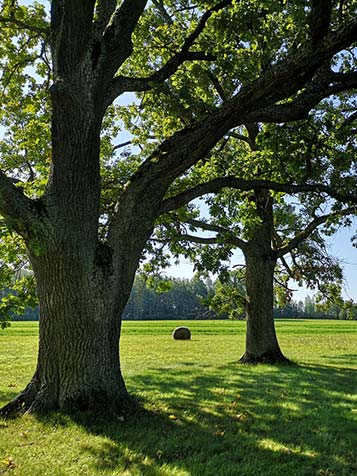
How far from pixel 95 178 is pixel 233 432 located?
465cm

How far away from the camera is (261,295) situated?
15.5 m

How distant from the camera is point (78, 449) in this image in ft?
16.2

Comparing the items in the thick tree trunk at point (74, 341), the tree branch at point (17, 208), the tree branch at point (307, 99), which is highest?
the tree branch at point (307, 99)

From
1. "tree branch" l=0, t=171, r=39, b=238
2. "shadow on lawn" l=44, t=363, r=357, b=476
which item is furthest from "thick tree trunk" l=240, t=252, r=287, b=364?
"tree branch" l=0, t=171, r=39, b=238

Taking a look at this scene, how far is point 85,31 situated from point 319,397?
8490mm

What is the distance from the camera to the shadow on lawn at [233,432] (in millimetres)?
Answer: 4512

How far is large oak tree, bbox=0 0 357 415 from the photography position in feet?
21.0

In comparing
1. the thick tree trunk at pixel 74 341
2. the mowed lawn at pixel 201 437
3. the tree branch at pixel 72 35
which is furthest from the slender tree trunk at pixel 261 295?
the thick tree trunk at pixel 74 341

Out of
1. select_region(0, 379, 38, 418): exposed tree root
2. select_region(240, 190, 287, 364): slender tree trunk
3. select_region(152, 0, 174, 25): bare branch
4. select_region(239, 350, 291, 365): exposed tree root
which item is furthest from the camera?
select_region(240, 190, 287, 364): slender tree trunk

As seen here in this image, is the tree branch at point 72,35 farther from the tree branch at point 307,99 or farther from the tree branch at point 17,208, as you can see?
the tree branch at point 307,99

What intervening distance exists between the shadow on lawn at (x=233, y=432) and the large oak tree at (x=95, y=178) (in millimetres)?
1094

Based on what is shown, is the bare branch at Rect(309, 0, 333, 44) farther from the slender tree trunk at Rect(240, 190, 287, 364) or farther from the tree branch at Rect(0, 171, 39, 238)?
the slender tree trunk at Rect(240, 190, 287, 364)

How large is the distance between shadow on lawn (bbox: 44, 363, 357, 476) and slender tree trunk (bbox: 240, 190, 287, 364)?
5.27 metres

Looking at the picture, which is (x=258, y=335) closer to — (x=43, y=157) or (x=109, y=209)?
(x=109, y=209)
